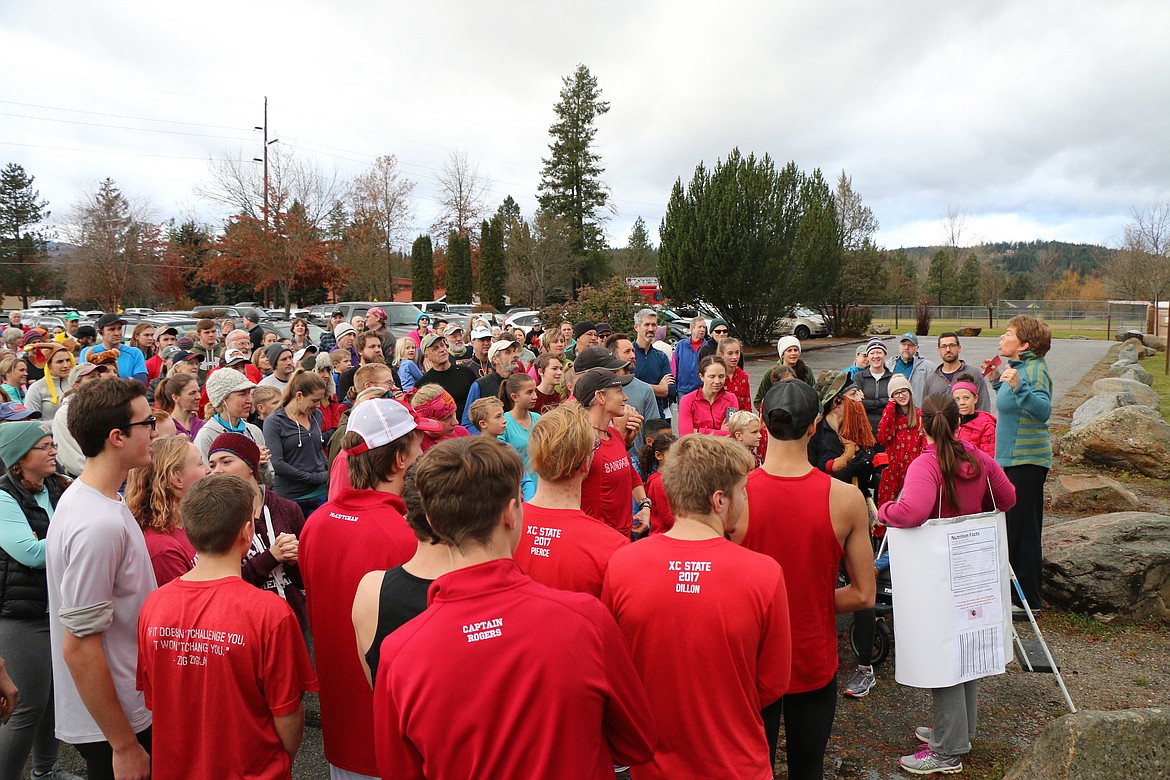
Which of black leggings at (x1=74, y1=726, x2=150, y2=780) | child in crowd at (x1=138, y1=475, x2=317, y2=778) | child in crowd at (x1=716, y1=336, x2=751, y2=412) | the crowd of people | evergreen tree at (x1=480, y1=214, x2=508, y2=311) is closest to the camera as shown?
the crowd of people

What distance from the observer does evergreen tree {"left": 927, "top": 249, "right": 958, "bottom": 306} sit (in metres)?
60.1

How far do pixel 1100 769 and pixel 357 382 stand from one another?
187 inches

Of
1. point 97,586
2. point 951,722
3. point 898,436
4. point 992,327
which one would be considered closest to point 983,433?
point 898,436

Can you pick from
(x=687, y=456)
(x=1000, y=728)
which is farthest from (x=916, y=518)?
(x=687, y=456)

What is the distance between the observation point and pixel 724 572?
7.04 ft

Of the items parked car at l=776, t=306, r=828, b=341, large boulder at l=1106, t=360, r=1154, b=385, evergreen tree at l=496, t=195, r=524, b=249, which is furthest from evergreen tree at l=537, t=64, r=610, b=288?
large boulder at l=1106, t=360, r=1154, b=385

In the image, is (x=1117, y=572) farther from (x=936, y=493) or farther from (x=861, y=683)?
(x=936, y=493)

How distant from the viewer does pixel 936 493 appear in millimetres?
3652

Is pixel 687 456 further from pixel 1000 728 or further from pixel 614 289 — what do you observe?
pixel 614 289

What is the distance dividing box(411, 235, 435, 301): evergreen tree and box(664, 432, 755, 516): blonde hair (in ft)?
158

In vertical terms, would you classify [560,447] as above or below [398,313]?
below

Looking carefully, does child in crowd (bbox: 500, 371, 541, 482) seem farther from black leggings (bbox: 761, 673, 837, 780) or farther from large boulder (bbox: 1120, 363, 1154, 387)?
large boulder (bbox: 1120, 363, 1154, 387)

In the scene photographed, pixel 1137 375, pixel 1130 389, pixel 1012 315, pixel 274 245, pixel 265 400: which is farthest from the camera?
pixel 1012 315

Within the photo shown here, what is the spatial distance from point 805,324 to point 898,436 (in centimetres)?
3103
